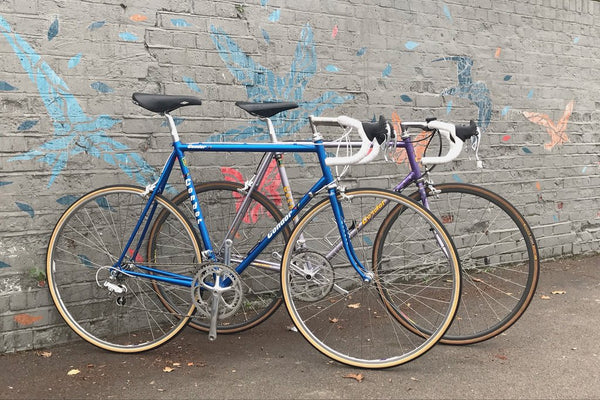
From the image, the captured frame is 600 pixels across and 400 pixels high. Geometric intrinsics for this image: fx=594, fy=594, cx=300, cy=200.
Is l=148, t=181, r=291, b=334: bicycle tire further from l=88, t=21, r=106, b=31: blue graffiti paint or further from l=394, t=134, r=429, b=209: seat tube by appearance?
l=88, t=21, r=106, b=31: blue graffiti paint

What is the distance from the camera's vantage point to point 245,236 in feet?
12.9

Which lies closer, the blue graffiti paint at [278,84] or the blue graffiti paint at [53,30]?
the blue graffiti paint at [53,30]

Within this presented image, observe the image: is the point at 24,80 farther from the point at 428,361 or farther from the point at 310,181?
the point at 428,361

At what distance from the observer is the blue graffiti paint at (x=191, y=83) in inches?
150

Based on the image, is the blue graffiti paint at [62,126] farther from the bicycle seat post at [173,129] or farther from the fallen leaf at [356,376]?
the fallen leaf at [356,376]

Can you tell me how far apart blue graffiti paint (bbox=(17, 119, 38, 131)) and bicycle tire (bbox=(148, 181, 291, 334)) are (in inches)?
34.7

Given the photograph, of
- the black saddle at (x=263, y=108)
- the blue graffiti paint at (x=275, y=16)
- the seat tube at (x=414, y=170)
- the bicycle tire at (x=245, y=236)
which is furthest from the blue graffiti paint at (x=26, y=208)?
the seat tube at (x=414, y=170)

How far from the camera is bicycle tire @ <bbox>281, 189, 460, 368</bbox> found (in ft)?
10.1

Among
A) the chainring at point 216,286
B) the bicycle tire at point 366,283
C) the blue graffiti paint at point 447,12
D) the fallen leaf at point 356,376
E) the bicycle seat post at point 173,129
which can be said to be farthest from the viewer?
the blue graffiti paint at point 447,12

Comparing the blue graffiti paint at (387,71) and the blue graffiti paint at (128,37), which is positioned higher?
the blue graffiti paint at (128,37)

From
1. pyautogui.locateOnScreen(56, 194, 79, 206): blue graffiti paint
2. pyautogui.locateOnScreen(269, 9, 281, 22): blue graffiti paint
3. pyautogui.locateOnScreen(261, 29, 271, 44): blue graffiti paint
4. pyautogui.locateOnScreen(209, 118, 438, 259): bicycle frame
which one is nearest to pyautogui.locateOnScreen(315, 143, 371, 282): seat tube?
pyautogui.locateOnScreen(209, 118, 438, 259): bicycle frame

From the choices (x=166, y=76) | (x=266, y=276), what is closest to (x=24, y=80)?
(x=166, y=76)

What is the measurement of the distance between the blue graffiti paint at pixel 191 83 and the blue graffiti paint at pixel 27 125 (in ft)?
3.10

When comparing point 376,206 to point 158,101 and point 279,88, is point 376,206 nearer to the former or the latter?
point 279,88
